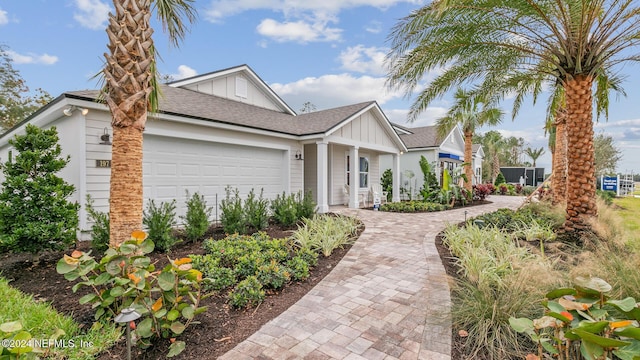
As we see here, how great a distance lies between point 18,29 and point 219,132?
1098cm

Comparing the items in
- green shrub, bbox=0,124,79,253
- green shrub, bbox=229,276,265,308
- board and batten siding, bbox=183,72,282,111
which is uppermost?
board and batten siding, bbox=183,72,282,111

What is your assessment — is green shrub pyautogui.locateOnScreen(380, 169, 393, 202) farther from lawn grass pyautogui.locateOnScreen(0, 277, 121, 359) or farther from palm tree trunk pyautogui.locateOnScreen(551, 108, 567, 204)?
lawn grass pyautogui.locateOnScreen(0, 277, 121, 359)

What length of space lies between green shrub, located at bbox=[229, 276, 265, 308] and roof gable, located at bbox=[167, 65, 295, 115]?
1058cm

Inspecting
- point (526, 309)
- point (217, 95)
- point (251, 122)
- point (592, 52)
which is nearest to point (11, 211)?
point (251, 122)

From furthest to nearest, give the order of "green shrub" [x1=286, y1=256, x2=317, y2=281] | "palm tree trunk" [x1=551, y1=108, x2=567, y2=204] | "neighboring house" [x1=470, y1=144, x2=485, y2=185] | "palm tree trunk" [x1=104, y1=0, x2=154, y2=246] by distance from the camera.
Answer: "neighboring house" [x1=470, y1=144, x2=485, y2=185] < "palm tree trunk" [x1=551, y1=108, x2=567, y2=204] < "green shrub" [x1=286, y1=256, x2=317, y2=281] < "palm tree trunk" [x1=104, y1=0, x2=154, y2=246]

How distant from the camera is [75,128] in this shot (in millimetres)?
6766

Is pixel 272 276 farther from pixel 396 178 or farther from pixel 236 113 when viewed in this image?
pixel 396 178

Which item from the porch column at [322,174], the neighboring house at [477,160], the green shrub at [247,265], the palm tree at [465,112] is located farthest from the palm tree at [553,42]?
the neighboring house at [477,160]

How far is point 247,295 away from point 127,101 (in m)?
3.45

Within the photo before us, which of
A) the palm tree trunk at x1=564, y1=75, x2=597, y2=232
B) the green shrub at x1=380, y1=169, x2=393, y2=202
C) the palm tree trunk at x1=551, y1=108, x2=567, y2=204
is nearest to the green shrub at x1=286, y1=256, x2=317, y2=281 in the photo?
the palm tree trunk at x1=564, y1=75, x2=597, y2=232

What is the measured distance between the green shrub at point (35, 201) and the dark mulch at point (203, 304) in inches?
20.4

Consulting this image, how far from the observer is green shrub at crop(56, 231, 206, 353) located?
9.43 feet

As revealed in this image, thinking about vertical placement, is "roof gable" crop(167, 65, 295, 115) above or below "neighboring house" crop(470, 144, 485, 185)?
above

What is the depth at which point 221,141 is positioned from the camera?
9.21m
